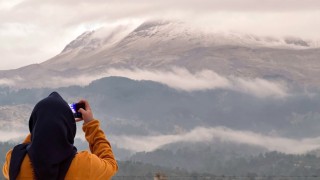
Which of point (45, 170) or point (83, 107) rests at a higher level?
point (83, 107)

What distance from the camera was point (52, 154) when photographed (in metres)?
4.69

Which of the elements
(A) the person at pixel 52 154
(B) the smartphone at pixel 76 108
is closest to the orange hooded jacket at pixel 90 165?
(A) the person at pixel 52 154

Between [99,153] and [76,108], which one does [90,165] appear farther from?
[76,108]

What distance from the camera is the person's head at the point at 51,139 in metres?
4.69

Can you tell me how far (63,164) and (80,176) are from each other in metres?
0.12

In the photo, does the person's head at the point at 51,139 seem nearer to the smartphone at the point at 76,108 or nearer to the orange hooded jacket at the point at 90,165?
the orange hooded jacket at the point at 90,165

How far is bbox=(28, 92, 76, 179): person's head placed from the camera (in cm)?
469

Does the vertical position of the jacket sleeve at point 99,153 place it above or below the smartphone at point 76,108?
below

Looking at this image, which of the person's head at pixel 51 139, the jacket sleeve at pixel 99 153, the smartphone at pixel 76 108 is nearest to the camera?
the person's head at pixel 51 139

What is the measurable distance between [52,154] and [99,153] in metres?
0.43

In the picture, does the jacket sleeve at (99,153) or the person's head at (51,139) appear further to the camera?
the jacket sleeve at (99,153)

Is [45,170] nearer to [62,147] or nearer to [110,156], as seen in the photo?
[62,147]

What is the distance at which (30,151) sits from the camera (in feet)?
15.6

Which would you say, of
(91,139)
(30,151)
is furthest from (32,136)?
(91,139)
